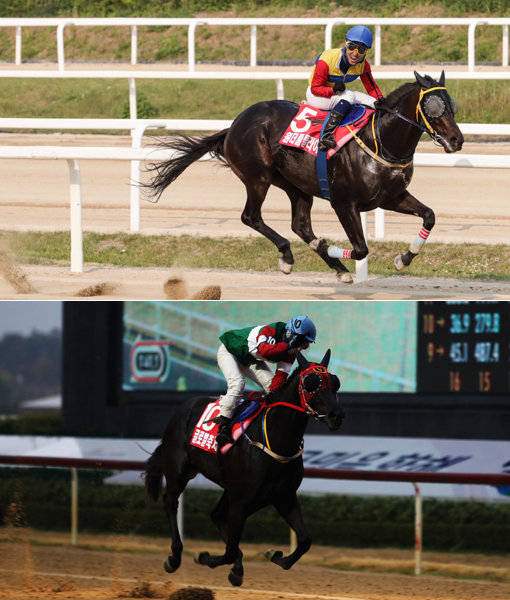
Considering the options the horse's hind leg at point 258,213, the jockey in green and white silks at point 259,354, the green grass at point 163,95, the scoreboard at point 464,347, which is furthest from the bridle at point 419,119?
the green grass at point 163,95

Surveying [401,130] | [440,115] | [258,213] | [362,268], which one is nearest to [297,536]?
[440,115]

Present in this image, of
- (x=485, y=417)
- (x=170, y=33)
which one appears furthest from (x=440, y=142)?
(x=170, y=33)

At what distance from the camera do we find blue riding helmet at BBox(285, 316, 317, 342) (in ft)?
14.0

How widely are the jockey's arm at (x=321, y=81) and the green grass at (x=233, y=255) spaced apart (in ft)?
6.59

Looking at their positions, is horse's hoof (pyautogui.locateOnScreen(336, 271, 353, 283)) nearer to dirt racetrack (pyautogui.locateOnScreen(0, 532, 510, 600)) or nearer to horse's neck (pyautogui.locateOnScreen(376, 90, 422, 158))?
horse's neck (pyautogui.locateOnScreen(376, 90, 422, 158))

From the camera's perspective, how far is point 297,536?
4516 millimetres

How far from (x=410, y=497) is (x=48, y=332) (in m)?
4.14

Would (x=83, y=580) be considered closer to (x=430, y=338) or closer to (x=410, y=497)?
(x=410, y=497)

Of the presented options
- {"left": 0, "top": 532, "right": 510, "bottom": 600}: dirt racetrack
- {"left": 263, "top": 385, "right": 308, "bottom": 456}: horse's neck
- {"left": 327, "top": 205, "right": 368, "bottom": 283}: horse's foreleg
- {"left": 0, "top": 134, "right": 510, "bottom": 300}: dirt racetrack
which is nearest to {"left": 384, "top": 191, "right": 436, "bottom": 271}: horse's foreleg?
{"left": 327, "top": 205, "right": 368, "bottom": 283}: horse's foreleg

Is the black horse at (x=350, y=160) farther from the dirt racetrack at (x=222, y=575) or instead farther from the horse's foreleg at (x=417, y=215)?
the dirt racetrack at (x=222, y=575)

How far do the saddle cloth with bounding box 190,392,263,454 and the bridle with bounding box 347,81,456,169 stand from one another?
1.79m

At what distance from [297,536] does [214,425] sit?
645 mm

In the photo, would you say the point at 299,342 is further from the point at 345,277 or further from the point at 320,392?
the point at 345,277

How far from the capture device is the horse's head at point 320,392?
4.18 meters
